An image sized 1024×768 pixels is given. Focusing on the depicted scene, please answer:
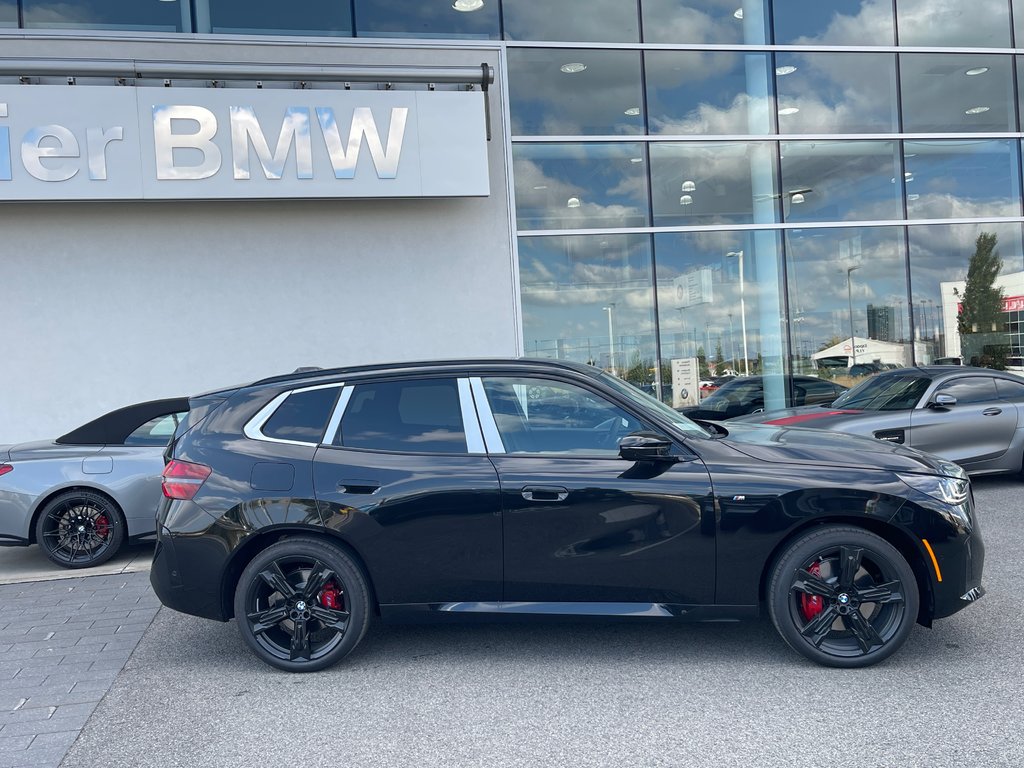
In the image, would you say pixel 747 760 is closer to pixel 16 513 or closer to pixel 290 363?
pixel 16 513

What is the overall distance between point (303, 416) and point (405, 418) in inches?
22.8

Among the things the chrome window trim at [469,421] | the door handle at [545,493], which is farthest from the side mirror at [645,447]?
the chrome window trim at [469,421]

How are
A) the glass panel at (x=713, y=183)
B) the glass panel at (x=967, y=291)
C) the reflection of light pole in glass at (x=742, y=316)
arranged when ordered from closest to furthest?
the glass panel at (x=713, y=183), the reflection of light pole in glass at (x=742, y=316), the glass panel at (x=967, y=291)

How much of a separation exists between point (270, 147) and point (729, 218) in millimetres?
7163

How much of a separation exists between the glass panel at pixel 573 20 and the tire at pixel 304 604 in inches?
420

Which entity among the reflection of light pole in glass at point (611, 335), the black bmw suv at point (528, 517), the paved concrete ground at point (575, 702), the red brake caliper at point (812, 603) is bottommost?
the paved concrete ground at point (575, 702)

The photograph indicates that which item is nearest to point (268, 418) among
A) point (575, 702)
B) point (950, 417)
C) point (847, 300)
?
point (575, 702)

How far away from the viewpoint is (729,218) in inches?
548

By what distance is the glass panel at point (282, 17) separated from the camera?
12.4 m

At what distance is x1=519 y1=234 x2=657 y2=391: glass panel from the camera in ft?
43.4

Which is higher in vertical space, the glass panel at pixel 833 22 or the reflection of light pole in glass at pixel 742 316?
the glass panel at pixel 833 22

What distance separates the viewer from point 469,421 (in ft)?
15.5

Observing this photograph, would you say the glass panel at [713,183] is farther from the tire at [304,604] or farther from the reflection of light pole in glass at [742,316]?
the tire at [304,604]

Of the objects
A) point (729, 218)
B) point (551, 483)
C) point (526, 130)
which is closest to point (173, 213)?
point (526, 130)
